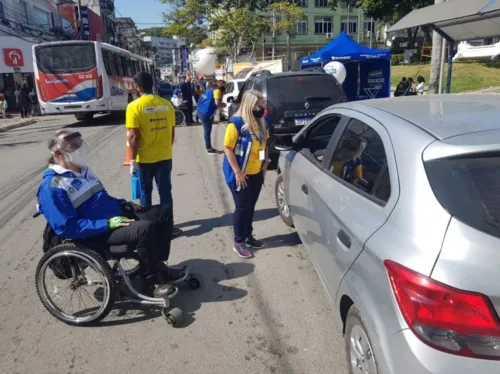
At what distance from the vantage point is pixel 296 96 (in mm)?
7262

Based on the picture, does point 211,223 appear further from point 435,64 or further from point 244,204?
point 435,64

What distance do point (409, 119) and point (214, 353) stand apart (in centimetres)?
195

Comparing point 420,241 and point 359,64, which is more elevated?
point 359,64

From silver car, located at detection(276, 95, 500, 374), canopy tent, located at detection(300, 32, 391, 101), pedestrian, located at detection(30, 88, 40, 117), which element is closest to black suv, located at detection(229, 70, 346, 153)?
silver car, located at detection(276, 95, 500, 374)

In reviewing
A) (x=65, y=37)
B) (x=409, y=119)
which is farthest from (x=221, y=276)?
(x=65, y=37)

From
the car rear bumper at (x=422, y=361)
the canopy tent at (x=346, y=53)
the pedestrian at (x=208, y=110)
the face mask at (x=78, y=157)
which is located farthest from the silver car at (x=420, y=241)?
the canopy tent at (x=346, y=53)

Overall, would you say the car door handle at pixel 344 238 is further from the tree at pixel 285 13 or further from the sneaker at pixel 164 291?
the tree at pixel 285 13

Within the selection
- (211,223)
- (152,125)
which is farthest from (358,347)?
(211,223)

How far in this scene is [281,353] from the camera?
2828mm

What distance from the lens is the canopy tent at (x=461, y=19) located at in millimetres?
6992

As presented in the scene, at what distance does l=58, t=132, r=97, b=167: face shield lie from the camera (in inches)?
123

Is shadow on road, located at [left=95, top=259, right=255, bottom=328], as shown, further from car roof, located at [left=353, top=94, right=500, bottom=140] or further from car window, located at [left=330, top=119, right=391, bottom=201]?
car roof, located at [left=353, top=94, right=500, bottom=140]

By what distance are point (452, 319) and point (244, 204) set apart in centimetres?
270

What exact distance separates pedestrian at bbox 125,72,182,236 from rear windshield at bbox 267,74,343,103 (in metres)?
3.06
